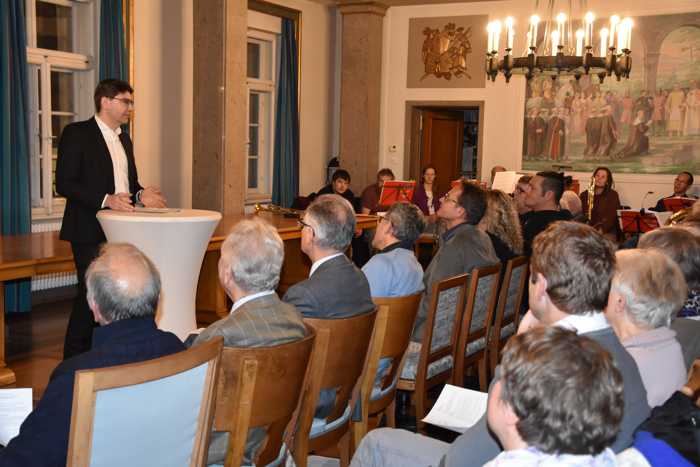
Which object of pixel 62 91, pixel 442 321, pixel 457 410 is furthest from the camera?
pixel 62 91

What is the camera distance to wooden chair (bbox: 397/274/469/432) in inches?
139

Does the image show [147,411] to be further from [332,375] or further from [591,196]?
[591,196]

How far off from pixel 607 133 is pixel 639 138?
16.1 inches

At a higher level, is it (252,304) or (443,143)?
(443,143)

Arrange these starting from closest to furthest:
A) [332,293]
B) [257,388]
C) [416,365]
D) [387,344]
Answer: [257,388], [332,293], [387,344], [416,365]

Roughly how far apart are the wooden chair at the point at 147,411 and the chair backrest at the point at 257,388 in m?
0.15

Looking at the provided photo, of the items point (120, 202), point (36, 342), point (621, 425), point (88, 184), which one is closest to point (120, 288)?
point (621, 425)

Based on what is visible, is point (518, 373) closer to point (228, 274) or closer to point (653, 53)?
point (228, 274)

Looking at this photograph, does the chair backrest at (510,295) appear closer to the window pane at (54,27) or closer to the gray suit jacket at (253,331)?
the gray suit jacket at (253,331)

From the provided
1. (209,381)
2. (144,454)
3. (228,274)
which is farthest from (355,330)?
(144,454)

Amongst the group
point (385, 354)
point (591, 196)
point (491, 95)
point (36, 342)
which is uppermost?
point (491, 95)

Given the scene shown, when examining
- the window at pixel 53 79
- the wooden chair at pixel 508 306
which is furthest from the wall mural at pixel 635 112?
the wooden chair at pixel 508 306

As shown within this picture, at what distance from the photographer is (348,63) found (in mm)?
11211

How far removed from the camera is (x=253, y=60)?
10.4m
